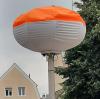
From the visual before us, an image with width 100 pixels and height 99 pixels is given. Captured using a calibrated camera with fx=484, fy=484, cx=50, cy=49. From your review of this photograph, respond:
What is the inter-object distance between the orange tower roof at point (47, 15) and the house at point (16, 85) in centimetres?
3169

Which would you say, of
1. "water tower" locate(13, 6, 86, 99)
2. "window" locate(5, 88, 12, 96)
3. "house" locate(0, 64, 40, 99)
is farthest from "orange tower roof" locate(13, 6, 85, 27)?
"window" locate(5, 88, 12, 96)

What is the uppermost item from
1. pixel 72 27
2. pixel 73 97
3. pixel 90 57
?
pixel 72 27

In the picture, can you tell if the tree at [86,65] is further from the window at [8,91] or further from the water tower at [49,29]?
the window at [8,91]

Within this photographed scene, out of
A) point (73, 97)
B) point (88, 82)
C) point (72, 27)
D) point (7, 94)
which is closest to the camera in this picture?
point (72, 27)

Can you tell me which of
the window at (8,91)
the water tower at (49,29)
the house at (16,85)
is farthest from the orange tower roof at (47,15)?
the window at (8,91)

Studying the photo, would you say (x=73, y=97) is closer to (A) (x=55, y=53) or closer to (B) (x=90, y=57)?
(B) (x=90, y=57)

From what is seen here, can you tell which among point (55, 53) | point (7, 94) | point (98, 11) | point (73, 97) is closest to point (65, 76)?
point (73, 97)

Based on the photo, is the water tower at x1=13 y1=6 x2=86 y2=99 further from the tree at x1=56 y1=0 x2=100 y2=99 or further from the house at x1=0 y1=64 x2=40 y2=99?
the house at x1=0 y1=64 x2=40 y2=99

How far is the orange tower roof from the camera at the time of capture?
5.98 meters

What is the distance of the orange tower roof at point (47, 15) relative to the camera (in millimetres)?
5980

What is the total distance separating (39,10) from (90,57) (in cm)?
890

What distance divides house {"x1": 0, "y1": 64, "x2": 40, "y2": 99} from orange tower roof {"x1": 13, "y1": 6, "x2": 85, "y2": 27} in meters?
31.7

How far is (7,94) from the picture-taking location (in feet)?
126

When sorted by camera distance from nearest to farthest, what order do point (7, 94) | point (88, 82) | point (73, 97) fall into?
1. point (88, 82)
2. point (73, 97)
3. point (7, 94)
